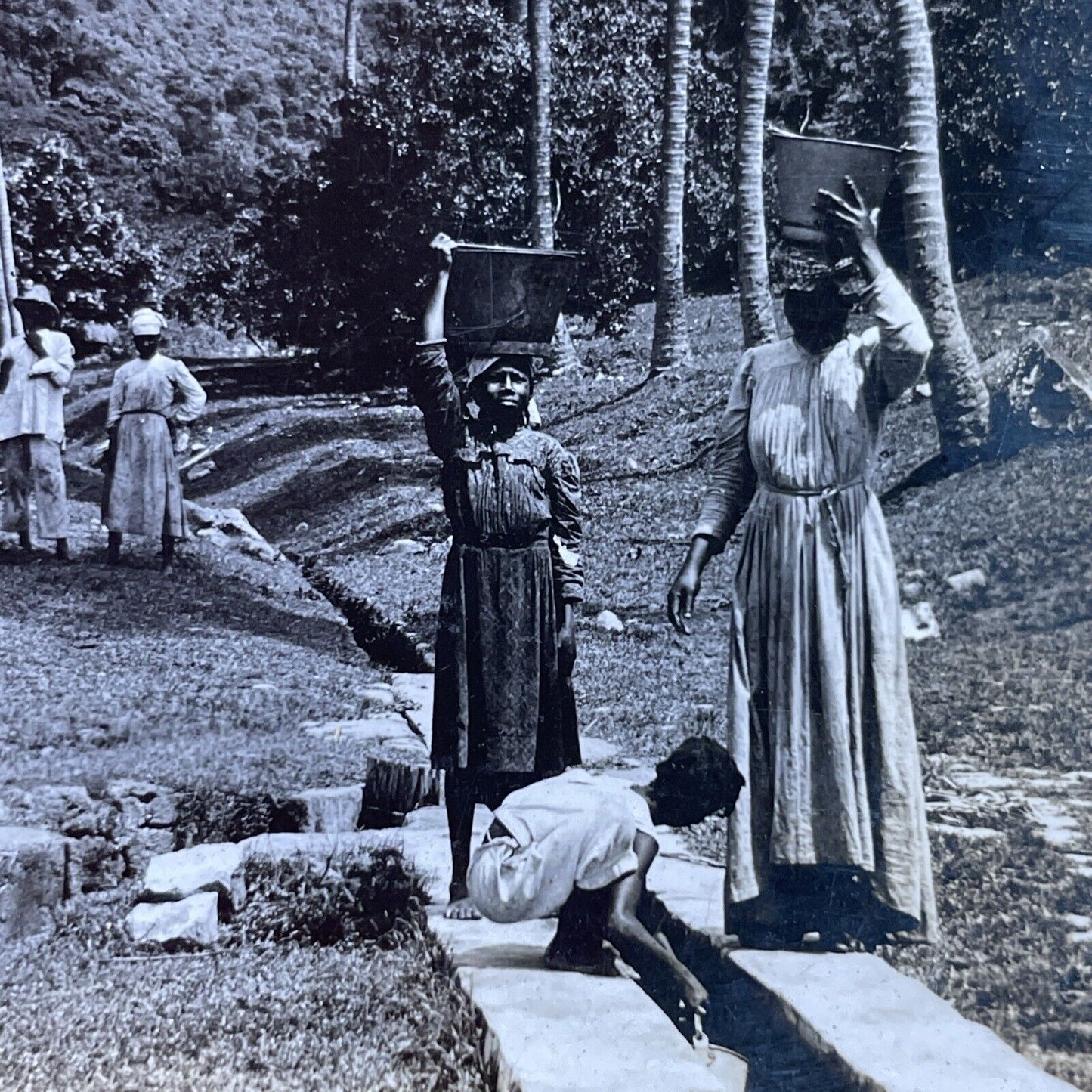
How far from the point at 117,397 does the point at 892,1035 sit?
308cm

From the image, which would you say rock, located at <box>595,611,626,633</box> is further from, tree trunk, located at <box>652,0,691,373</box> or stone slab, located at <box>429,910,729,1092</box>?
stone slab, located at <box>429,910,729,1092</box>

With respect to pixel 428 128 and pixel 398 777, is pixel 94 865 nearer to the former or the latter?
pixel 398 777

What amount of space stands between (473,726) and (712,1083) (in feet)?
4.04

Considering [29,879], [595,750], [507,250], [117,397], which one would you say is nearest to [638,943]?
[595,750]

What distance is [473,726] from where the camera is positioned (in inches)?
148

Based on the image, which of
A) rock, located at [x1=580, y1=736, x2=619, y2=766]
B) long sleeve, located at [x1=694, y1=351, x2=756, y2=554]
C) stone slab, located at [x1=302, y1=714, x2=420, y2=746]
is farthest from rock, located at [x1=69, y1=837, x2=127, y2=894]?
long sleeve, located at [x1=694, y1=351, x2=756, y2=554]

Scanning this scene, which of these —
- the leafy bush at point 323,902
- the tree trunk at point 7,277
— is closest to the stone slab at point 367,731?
the leafy bush at point 323,902

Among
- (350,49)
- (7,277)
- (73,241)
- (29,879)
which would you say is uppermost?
(350,49)

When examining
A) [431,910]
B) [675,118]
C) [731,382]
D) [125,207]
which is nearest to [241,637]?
[431,910]

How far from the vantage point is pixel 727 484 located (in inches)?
146

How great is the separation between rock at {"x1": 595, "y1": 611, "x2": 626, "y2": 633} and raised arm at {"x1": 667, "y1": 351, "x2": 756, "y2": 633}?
0.91 ft

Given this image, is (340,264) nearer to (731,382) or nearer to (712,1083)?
(731,382)

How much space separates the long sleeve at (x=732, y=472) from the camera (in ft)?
12.1

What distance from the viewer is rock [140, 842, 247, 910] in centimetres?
363
